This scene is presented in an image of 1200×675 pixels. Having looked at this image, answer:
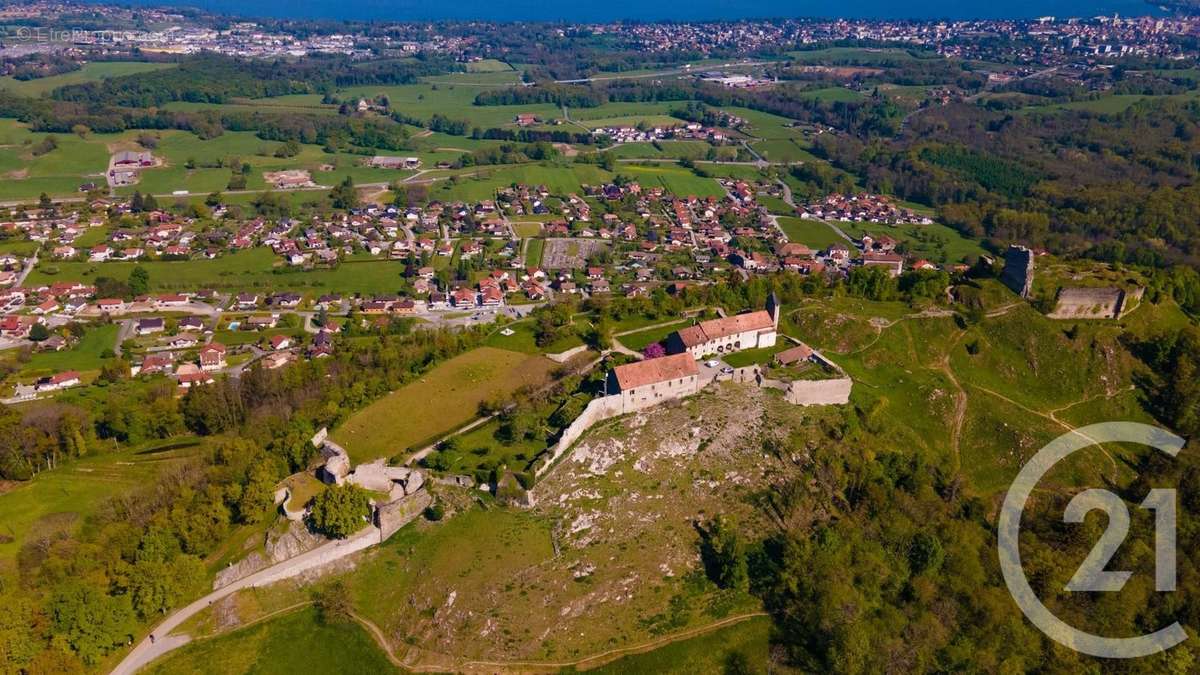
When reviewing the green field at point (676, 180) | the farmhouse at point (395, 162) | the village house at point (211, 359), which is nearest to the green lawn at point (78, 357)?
the village house at point (211, 359)

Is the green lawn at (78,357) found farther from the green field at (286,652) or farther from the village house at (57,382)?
the green field at (286,652)

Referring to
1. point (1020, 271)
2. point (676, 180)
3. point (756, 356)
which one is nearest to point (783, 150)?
point (676, 180)

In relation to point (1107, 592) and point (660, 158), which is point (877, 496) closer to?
point (1107, 592)

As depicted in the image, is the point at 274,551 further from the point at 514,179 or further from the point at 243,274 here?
the point at 514,179

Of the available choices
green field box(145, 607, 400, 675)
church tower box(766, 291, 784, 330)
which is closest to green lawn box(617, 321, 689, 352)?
church tower box(766, 291, 784, 330)

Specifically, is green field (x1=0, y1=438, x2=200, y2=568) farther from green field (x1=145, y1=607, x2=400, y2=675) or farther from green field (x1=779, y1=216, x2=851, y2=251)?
green field (x1=779, y1=216, x2=851, y2=251)
